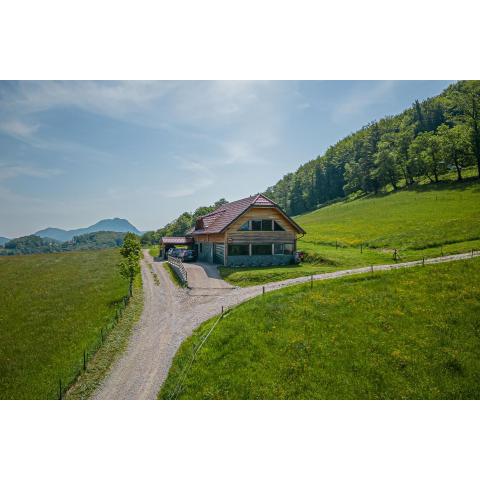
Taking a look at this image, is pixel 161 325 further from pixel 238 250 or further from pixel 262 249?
pixel 262 249

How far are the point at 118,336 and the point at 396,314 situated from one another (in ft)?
52.4

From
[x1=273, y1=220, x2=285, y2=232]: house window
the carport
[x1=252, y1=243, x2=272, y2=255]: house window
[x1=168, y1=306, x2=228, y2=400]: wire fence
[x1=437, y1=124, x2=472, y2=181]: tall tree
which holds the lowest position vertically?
[x1=168, y1=306, x2=228, y2=400]: wire fence

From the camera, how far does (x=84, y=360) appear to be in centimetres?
1383

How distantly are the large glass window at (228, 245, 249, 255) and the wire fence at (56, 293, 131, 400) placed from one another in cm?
1591

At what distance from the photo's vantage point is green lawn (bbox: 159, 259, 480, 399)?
1180cm

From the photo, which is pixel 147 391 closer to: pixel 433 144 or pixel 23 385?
pixel 23 385

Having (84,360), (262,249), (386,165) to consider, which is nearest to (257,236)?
(262,249)

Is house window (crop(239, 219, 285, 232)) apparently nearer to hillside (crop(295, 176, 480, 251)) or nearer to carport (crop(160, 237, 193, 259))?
hillside (crop(295, 176, 480, 251))

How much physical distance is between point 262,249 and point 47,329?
74.4 ft

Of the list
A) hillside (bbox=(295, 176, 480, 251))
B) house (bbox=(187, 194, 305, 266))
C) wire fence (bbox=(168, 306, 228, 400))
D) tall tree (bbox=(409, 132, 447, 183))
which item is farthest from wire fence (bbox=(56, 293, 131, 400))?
tall tree (bbox=(409, 132, 447, 183))

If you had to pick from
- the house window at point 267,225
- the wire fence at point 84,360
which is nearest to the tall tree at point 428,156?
→ the house window at point 267,225

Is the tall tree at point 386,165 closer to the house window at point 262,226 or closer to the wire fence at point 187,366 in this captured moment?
the house window at point 262,226

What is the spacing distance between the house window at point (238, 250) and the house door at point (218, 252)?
1.07 m

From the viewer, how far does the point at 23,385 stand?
12930mm
